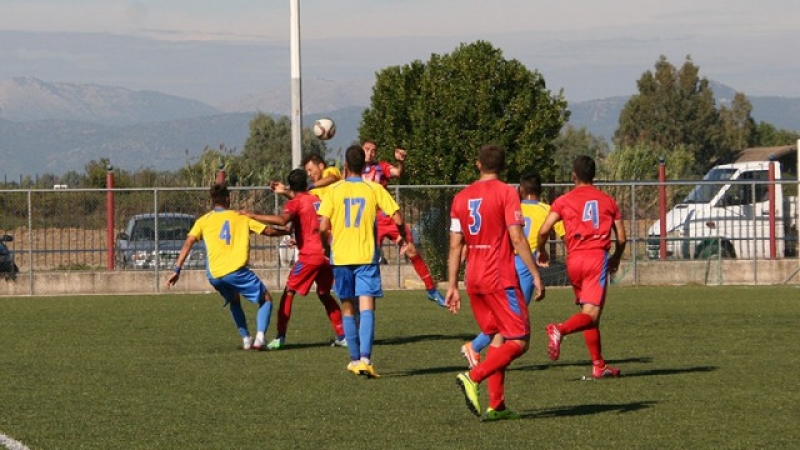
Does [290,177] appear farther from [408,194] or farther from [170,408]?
[408,194]

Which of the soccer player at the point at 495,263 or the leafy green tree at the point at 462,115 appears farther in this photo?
the leafy green tree at the point at 462,115

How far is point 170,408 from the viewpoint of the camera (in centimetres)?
1168

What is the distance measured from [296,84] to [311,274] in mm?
15462

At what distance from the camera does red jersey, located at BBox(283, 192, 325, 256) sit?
1614 cm

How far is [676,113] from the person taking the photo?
3772 inches

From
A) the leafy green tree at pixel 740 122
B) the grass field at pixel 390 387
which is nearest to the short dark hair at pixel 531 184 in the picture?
the grass field at pixel 390 387

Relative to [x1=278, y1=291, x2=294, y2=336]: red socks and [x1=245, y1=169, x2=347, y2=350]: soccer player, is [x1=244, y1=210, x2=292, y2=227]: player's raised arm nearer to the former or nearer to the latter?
[x1=245, y1=169, x2=347, y2=350]: soccer player

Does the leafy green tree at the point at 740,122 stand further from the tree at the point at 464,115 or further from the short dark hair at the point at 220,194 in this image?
the short dark hair at the point at 220,194

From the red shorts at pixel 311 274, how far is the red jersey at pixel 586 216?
3.93 m

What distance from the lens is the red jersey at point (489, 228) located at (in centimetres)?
1060

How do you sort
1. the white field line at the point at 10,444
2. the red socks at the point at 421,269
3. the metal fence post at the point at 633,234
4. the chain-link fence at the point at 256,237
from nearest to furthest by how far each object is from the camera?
the white field line at the point at 10,444 < the red socks at the point at 421,269 < the chain-link fence at the point at 256,237 < the metal fence post at the point at 633,234

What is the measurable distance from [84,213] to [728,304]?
12.5m

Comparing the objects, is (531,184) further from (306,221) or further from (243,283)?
(243,283)

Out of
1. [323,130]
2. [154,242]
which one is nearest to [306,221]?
[323,130]
